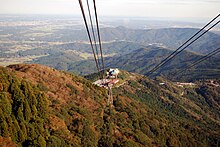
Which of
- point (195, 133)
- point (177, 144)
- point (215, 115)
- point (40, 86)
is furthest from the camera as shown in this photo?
point (215, 115)

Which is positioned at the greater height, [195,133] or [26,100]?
[26,100]

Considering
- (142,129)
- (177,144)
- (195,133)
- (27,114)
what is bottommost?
(195,133)

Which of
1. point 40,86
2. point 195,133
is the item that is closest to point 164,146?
point 195,133

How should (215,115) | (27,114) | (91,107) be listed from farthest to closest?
(215,115)
(91,107)
(27,114)

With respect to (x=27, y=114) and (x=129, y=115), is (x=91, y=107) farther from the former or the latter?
(x=27, y=114)

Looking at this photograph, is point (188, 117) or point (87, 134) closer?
point (87, 134)

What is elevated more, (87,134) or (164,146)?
(87,134)

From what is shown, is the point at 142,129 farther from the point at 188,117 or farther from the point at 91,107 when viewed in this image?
the point at 188,117

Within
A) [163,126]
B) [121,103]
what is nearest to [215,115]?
[163,126]

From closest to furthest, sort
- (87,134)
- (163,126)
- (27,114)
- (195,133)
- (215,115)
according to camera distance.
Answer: (27,114), (87,134), (163,126), (195,133), (215,115)
